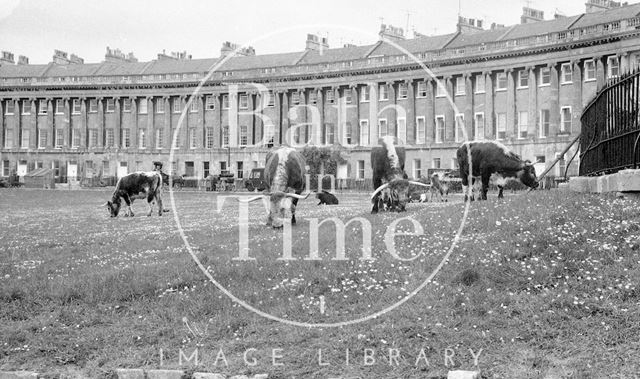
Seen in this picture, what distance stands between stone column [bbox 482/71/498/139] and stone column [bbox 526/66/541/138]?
4.32 m

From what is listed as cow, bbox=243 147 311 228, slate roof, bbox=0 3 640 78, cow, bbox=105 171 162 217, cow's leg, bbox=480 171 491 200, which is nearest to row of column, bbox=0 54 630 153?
slate roof, bbox=0 3 640 78

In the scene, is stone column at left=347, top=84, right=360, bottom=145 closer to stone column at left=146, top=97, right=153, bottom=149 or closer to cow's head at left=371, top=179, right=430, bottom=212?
stone column at left=146, top=97, right=153, bottom=149

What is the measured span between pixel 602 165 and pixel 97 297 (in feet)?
36.6

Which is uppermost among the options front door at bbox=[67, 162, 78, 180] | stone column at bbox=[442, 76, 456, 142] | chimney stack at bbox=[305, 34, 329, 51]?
chimney stack at bbox=[305, 34, 329, 51]

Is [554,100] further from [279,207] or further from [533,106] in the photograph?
[279,207]

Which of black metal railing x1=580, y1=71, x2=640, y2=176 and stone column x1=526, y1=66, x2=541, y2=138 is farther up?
stone column x1=526, y1=66, x2=541, y2=138

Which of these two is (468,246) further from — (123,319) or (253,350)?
(123,319)

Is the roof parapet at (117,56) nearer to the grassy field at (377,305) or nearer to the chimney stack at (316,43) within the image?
the chimney stack at (316,43)

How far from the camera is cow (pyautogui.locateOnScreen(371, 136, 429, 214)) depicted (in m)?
24.8

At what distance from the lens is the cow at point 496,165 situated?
2611 centimetres

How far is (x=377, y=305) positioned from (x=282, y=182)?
9443 millimetres

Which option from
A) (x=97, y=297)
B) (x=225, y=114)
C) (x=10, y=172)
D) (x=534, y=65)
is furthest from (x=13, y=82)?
(x=97, y=297)

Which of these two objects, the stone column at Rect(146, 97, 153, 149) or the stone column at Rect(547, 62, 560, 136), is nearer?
the stone column at Rect(547, 62, 560, 136)

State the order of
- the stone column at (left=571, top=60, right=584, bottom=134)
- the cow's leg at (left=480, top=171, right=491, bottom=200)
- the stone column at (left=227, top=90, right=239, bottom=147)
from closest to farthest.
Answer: the cow's leg at (left=480, top=171, right=491, bottom=200)
the stone column at (left=571, top=60, right=584, bottom=134)
the stone column at (left=227, top=90, right=239, bottom=147)
